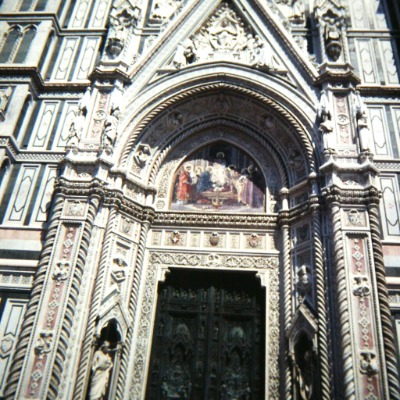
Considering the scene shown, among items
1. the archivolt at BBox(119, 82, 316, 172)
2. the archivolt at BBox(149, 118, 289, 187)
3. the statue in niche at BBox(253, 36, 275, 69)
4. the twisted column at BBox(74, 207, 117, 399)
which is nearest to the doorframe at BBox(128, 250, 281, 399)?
the twisted column at BBox(74, 207, 117, 399)

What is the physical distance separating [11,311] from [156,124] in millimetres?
5431

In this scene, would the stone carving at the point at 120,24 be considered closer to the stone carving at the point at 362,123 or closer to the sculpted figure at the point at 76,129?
the sculpted figure at the point at 76,129

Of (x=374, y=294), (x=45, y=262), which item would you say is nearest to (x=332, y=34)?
(x=374, y=294)

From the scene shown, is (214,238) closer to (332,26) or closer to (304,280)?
(304,280)

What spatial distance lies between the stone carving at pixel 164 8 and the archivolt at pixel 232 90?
10.3ft

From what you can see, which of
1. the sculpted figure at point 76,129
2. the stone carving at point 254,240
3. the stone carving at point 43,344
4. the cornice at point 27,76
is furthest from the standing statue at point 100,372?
the cornice at point 27,76

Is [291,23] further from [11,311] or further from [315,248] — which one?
[11,311]

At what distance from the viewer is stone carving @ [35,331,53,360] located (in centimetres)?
816

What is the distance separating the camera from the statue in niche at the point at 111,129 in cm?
1030

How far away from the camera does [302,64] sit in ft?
37.4

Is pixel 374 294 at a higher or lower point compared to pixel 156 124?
lower

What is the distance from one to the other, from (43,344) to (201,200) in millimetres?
4846

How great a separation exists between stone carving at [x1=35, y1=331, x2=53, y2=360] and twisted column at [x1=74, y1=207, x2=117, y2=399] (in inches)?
23.9

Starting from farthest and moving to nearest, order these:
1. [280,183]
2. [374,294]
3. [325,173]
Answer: [280,183], [325,173], [374,294]
